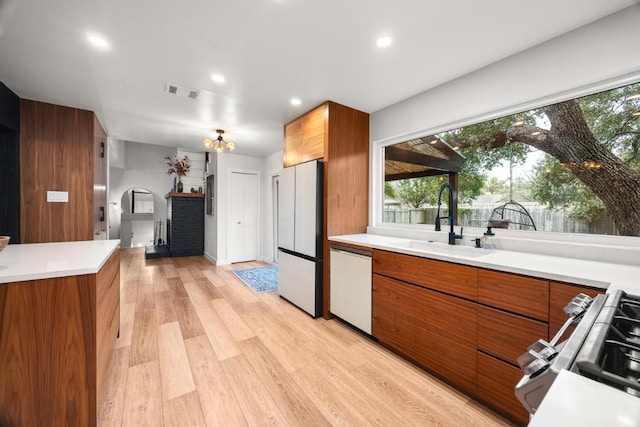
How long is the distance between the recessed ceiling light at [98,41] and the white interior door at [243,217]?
3610 millimetres

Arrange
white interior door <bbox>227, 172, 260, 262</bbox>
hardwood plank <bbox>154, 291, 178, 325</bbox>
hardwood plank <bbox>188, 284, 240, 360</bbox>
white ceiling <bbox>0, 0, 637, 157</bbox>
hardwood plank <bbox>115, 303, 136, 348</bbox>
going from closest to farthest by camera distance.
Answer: white ceiling <bbox>0, 0, 637, 157</bbox>, hardwood plank <bbox>188, 284, 240, 360</bbox>, hardwood plank <bbox>115, 303, 136, 348</bbox>, hardwood plank <bbox>154, 291, 178, 325</bbox>, white interior door <bbox>227, 172, 260, 262</bbox>

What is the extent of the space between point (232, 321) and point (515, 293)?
2466 millimetres

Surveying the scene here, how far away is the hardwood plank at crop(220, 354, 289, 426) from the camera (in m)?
1.47

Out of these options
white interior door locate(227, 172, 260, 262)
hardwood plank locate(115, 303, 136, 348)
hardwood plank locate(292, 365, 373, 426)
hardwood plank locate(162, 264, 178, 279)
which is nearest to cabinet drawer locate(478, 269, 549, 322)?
hardwood plank locate(292, 365, 373, 426)

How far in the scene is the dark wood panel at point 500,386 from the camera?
1.39 metres

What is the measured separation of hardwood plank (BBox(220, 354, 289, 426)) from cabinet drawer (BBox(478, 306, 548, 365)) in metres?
1.26

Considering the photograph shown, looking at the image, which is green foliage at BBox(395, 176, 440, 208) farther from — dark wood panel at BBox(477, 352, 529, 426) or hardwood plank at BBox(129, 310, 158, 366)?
hardwood plank at BBox(129, 310, 158, 366)

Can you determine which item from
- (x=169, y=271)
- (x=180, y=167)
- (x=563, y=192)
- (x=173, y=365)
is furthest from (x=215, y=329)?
(x=180, y=167)

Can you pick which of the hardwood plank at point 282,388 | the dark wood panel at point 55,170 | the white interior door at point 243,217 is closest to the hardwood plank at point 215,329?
the hardwood plank at point 282,388

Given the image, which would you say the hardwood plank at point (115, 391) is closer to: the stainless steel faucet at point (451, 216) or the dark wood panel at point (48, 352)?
the dark wood panel at point (48, 352)

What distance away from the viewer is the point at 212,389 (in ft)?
5.56

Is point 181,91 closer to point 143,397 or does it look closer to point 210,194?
point 143,397

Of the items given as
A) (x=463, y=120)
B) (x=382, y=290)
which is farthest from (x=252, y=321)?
(x=463, y=120)

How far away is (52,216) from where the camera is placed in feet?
9.84
